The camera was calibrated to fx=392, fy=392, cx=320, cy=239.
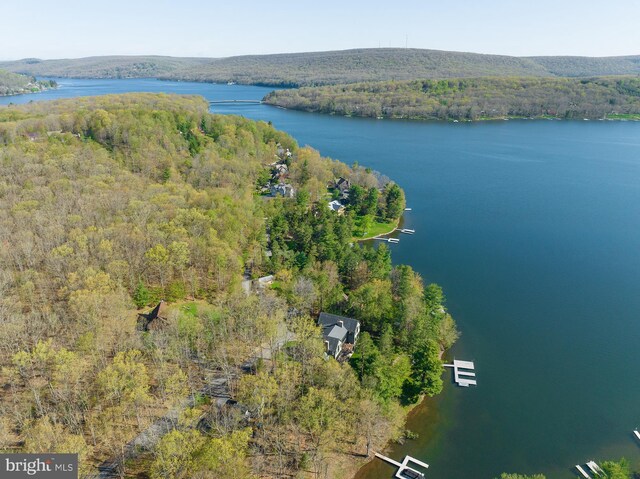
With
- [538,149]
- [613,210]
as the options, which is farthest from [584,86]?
[613,210]

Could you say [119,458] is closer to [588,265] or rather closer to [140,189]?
[140,189]

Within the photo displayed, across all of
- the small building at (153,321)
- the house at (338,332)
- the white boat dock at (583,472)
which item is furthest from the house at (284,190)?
the white boat dock at (583,472)

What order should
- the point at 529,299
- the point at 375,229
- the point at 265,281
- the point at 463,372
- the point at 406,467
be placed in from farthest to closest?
the point at 375,229 → the point at 529,299 → the point at 265,281 → the point at 463,372 → the point at 406,467

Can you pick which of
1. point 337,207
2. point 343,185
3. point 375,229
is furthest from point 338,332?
point 343,185

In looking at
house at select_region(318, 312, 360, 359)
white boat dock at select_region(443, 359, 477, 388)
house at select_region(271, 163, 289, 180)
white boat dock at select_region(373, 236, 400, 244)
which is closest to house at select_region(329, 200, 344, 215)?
white boat dock at select_region(373, 236, 400, 244)

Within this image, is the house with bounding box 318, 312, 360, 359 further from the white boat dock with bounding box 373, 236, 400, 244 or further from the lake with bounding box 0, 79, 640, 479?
the white boat dock with bounding box 373, 236, 400, 244

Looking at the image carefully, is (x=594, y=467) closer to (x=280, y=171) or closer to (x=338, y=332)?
(x=338, y=332)
